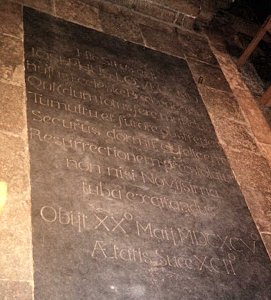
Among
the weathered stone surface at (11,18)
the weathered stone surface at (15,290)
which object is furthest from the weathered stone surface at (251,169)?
the weathered stone surface at (11,18)

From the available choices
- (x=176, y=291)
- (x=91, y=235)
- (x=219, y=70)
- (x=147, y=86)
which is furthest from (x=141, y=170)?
(x=219, y=70)

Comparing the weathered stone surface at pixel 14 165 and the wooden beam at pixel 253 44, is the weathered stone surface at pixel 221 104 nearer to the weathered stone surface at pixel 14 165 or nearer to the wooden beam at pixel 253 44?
the wooden beam at pixel 253 44

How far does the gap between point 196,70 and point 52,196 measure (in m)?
3.46

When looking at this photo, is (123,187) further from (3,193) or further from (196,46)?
(196,46)

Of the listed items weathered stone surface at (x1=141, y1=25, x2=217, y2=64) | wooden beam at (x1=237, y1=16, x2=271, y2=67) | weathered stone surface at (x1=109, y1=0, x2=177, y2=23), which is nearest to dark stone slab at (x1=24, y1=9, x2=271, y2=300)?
weathered stone surface at (x1=141, y1=25, x2=217, y2=64)

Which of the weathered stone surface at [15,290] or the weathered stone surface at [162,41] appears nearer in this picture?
the weathered stone surface at [15,290]

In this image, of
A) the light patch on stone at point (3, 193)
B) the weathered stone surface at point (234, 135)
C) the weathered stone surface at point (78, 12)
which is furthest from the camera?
the weathered stone surface at point (78, 12)

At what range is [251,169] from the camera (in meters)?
4.29

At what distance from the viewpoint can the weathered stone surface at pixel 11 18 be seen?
427cm

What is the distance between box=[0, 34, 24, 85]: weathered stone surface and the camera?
146 inches

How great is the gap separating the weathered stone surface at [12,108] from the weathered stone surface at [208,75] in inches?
107

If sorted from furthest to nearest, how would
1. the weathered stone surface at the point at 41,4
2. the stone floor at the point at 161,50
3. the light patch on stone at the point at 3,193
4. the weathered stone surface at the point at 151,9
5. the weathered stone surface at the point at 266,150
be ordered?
the weathered stone surface at the point at 151,9 < the weathered stone surface at the point at 41,4 < the weathered stone surface at the point at 266,150 < the light patch on stone at the point at 3,193 < the stone floor at the point at 161,50

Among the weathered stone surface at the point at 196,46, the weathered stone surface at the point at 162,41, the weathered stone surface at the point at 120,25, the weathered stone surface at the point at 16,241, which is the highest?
the weathered stone surface at the point at 196,46

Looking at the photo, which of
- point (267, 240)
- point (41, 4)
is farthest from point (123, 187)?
point (41, 4)
